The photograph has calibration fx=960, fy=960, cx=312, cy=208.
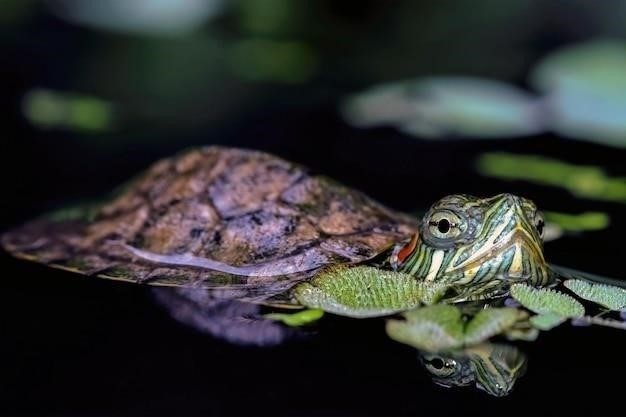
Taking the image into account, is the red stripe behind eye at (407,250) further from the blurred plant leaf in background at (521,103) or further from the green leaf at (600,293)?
the blurred plant leaf in background at (521,103)

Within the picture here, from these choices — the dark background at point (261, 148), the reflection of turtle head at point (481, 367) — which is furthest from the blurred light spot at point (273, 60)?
the reflection of turtle head at point (481, 367)

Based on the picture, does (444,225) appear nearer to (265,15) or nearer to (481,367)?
(481,367)

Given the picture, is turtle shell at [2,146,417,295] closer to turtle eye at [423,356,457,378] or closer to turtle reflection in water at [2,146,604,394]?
turtle reflection in water at [2,146,604,394]

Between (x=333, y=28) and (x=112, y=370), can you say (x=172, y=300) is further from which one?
(x=333, y=28)

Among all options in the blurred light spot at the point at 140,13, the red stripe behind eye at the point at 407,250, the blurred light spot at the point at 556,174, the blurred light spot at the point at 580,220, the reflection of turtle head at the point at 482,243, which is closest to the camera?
the reflection of turtle head at the point at 482,243

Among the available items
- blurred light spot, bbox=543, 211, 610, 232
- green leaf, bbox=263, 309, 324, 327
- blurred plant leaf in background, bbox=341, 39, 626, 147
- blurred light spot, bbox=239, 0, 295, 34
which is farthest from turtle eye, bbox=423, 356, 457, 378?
blurred light spot, bbox=239, 0, 295, 34

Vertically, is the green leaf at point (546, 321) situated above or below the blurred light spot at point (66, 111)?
below

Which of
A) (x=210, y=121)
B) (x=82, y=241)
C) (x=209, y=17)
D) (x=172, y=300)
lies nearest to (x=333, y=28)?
(x=209, y=17)
